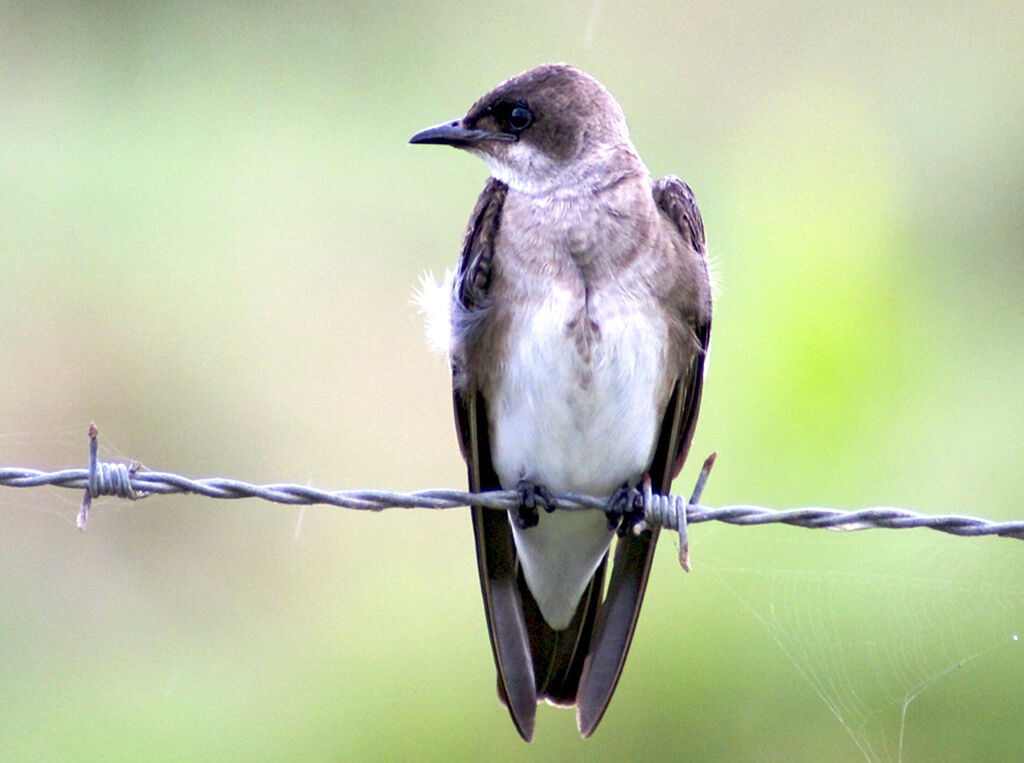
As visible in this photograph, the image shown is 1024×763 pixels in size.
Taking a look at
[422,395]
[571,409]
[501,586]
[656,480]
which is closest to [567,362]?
[571,409]

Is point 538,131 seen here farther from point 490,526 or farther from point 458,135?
point 490,526

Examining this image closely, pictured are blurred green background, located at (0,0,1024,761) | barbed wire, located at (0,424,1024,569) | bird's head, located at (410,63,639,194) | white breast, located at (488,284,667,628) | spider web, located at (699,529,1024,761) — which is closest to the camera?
barbed wire, located at (0,424,1024,569)

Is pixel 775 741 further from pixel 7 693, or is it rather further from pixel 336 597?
pixel 7 693

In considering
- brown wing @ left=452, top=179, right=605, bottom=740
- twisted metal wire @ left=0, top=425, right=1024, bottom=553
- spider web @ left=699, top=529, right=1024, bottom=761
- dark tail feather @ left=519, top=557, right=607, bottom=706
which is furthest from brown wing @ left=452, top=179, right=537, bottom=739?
spider web @ left=699, top=529, right=1024, bottom=761

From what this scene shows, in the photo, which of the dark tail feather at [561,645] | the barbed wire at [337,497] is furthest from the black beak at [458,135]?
the barbed wire at [337,497]

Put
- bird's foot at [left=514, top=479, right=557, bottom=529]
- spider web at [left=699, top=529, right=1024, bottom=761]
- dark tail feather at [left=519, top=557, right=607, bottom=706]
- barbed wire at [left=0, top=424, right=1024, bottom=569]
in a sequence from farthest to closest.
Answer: spider web at [left=699, top=529, right=1024, bottom=761]
dark tail feather at [left=519, top=557, right=607, bottom=706]
bird's foot at [left=514, top=479, right=557, bottom=529]
barbed wire at [left=0, top=424, right=1024, bottom=569]

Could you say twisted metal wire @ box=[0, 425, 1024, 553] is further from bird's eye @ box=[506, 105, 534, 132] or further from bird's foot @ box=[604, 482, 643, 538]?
bird's eye @ box=[506, 105, 534, 132]

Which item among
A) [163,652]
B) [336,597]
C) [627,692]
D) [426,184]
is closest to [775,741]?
[627,692]
